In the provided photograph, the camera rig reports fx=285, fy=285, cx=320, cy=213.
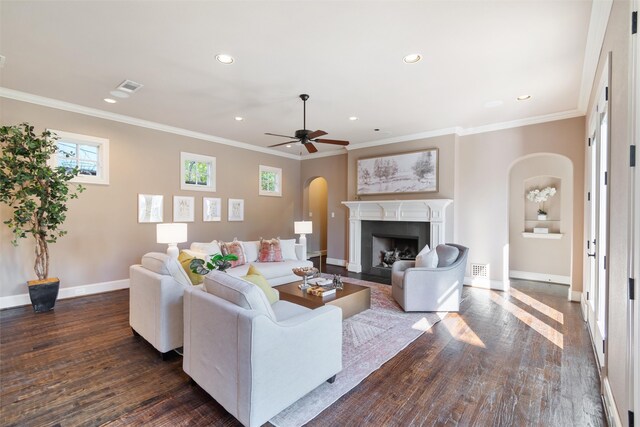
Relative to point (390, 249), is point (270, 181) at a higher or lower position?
higher

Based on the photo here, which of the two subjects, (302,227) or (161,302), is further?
(302,227)

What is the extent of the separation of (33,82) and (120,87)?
3.57 ft

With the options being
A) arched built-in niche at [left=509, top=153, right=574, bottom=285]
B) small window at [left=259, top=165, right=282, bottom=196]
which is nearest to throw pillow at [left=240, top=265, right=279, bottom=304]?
small window at [left=259, top=165, right=282, bottom=196]

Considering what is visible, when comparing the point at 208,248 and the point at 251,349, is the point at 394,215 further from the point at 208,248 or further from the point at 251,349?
the point at 251,349

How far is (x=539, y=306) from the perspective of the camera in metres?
4.20

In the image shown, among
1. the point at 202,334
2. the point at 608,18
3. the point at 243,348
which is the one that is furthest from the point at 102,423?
the point at 608,18

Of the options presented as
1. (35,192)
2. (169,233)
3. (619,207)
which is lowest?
(169,233)

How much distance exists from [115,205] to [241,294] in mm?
4349

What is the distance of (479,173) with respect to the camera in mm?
5418

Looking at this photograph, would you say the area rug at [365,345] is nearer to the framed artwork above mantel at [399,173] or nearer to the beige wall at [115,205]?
the framed artwork above mantel at [399,173]

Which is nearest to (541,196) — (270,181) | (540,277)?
(540,277)

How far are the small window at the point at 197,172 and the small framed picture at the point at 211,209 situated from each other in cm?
24

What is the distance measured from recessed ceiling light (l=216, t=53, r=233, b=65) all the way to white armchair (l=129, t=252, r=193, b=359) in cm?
214

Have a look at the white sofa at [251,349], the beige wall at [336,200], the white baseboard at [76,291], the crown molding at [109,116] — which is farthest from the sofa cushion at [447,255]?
the white baseboard at [76,291]
